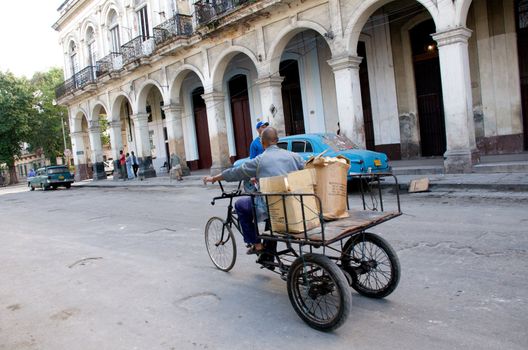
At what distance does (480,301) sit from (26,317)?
14.7 feet

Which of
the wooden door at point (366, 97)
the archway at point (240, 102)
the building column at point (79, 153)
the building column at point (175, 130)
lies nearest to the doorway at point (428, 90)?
the wooden door at point (366, 97)

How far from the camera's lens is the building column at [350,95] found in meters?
14.0

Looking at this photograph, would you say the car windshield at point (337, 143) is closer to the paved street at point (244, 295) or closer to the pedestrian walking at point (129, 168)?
the paved street at point (244, 295)

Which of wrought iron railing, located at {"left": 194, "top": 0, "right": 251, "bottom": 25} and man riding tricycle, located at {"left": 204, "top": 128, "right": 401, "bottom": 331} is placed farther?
wrought iron railing, located at {"left": 194, "top": 0, "right": 251, "bottom": 25}

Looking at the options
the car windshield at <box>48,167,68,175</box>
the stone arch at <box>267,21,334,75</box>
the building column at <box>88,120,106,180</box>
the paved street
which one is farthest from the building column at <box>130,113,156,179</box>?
the paved street

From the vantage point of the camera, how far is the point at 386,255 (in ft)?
13.5

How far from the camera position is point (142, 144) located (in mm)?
24844

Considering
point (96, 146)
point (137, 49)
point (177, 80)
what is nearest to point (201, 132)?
point (177, 80)

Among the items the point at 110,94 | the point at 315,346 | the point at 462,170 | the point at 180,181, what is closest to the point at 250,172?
the point at 315,346

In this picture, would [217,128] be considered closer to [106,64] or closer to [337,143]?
[337,143]

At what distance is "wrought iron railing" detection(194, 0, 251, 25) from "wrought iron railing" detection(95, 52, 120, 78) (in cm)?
846

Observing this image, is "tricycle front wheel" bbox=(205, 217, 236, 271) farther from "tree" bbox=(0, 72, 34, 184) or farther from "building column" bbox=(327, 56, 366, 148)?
"tree" bbox=(0, 72, 34, 184)

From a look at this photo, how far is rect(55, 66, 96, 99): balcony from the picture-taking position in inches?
1112

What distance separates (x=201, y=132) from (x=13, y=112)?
24.6 meters
